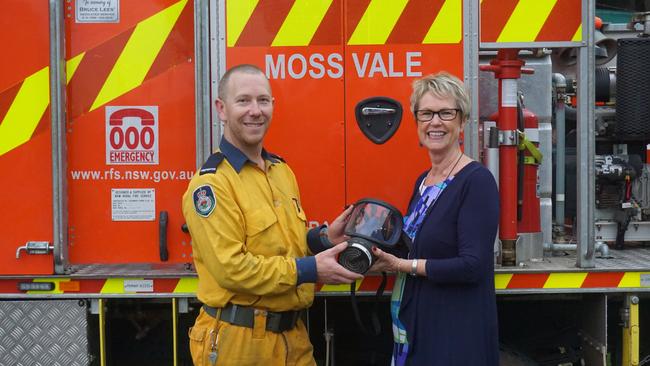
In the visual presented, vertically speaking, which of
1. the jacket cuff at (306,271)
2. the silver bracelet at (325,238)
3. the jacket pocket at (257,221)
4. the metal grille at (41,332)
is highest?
the jacket pocket at (257,221)

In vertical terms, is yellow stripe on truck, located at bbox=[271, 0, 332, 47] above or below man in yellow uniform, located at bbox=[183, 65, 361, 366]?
above

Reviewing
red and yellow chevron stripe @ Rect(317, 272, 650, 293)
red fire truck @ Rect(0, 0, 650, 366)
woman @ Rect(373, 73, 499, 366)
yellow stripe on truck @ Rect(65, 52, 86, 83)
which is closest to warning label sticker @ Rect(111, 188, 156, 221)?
red fire truck @ Rect(0, 0, 650, 366)

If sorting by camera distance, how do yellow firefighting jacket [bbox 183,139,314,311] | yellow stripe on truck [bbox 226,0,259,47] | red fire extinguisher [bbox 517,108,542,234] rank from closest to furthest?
yellow firefighting jacket [bbox 183,139,314,311] < yellow stripe on truck [bbox 226,0,259,47] < red fire extinguisher [bbox 517,108,542,234]

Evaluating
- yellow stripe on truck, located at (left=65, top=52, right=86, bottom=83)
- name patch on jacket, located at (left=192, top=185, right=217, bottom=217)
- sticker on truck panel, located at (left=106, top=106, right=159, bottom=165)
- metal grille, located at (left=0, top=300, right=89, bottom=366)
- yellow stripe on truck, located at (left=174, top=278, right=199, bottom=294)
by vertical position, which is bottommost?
metal grille, located at (left=0, top=300, right=89, bottom=366)

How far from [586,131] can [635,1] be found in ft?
11.1

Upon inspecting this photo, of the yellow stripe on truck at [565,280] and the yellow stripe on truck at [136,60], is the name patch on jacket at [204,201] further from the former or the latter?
the yellow stripe on truck at [565,280]

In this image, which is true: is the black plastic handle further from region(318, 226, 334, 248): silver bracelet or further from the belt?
region(318, 226, 334, 248): silver bracelet

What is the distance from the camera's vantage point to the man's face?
2.76 m

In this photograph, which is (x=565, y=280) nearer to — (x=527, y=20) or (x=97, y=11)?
(x=527, y=20)

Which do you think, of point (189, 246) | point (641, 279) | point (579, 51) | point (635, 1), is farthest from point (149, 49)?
point (635, 1)

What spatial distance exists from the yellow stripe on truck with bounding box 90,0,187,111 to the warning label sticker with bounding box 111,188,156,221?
1.46 ft

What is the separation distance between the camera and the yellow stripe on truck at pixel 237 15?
10.8ft

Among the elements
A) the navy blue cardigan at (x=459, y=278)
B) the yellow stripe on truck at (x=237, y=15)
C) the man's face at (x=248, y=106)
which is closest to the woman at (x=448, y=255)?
the navy blue cardigan at (x=459, y=278)

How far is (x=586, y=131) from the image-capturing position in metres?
3.32
